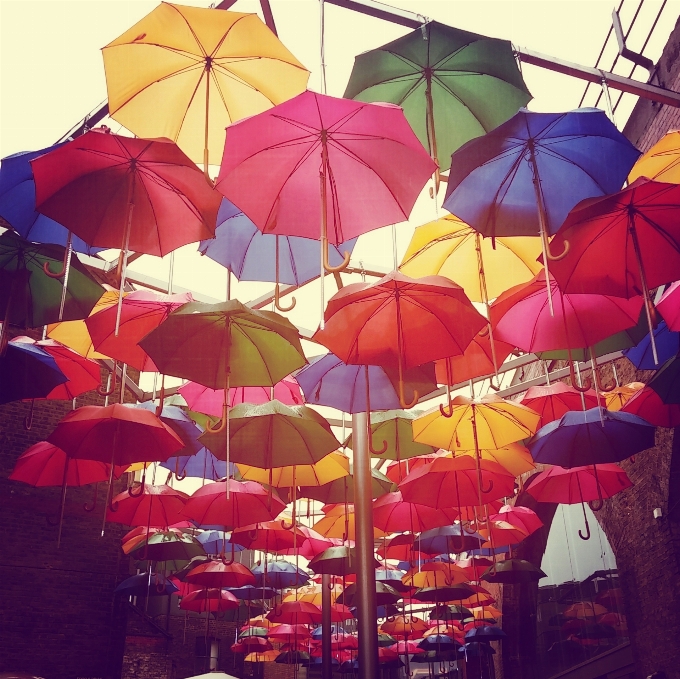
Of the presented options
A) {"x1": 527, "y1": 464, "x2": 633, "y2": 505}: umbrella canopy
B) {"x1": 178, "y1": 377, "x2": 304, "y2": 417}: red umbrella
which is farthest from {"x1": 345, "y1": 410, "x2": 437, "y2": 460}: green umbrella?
{"x1": 527, "y1": 464, "x2": 633, "y2": 505}: umbrella canopy

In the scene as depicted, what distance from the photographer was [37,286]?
5.22 metres

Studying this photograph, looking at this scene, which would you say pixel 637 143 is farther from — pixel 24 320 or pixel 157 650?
pixel 157 650

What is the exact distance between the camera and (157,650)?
1686cm

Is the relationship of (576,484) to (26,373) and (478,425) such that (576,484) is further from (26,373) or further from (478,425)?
(26,373)

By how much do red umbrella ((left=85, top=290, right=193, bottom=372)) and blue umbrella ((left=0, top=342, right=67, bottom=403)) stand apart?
32.7 inches

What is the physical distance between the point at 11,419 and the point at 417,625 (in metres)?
11.2

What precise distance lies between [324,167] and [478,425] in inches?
129

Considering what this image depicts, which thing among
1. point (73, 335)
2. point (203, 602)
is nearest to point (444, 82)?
point (73, 335)

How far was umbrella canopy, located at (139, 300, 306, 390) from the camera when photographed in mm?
4398

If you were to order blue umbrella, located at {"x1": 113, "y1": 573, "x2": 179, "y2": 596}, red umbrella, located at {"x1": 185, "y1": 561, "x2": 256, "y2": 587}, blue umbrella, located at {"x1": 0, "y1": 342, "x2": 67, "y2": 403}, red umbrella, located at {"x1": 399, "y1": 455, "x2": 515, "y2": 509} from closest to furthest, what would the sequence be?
blue umbrella, located at {"x1": 0, "y1": 342, "x2": 67, "y2": 403} < red umbrella, located at {"x1": 399, "y1": 455, "x2": 515, "y2": 509} < red umbrella, located at {"x1": 185, "y1": 561, "x2": 256, "y2": 587} < blue umbrella, located at {"x1": 113, "y1": 573, "x2": 179, "y2": 596}

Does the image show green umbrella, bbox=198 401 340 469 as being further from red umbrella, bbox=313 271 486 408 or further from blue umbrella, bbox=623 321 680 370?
blue umbrella, bbox=623 321 680 370

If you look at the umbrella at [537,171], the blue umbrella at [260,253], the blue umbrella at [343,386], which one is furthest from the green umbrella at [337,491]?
the umbrella at [537,171]

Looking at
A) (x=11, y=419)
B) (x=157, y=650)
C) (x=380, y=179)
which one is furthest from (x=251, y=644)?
(x=380, y=179)

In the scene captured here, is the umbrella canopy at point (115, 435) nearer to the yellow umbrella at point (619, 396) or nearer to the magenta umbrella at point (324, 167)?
the magenta umbrella at point (324, 167)
